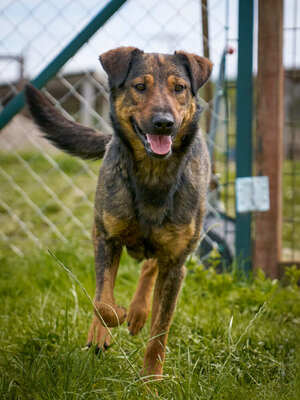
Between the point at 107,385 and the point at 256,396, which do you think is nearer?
the point at 256,396

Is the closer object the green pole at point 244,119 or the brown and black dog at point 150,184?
the brown and black dog at point 150,184

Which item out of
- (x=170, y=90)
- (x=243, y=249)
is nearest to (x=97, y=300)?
(x=170, y=90)

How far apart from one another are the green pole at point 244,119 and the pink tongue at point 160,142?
131 cm

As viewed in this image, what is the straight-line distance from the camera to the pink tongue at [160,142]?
7.38ft

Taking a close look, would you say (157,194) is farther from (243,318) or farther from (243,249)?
(243,249)

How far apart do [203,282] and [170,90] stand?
149cm

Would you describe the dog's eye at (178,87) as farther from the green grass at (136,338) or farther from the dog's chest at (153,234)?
the green grass at (136,338)

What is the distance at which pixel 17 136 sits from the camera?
8.69m

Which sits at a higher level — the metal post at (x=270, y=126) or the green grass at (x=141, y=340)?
the metal post at (x=270, y=126)

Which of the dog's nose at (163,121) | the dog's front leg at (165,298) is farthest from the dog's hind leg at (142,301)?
the dog's nose at (163,121)

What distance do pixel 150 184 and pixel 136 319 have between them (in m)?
0.80

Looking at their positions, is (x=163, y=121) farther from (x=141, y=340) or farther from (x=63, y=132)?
(x=141, y=340)

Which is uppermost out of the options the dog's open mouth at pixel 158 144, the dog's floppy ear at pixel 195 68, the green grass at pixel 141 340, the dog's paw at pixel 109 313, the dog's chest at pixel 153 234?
the dog's floppy ear at pixel 195 68

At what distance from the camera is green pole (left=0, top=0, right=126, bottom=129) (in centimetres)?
290
